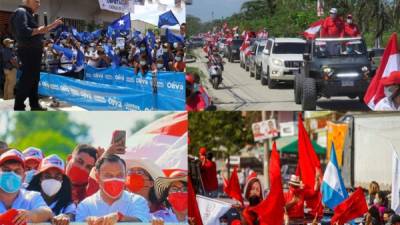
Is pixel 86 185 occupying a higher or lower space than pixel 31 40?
lower

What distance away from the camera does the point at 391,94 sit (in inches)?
294

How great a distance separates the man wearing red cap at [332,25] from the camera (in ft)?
23.8

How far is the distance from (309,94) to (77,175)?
2537 mm

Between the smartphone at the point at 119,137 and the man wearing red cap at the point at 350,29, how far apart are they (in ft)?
8.62

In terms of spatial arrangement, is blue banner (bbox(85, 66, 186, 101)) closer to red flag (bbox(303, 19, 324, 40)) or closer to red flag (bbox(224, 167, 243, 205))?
red flag (bbox(224, 167, 243, 205))

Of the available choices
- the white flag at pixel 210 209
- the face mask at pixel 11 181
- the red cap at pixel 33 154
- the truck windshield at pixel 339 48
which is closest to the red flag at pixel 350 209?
the white flag at pixel 210 209

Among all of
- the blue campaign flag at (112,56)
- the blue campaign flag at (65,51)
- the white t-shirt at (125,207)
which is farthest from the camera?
the blue campaign flag at (112,56)

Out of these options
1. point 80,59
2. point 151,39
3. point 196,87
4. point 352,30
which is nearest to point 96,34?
point 151,39

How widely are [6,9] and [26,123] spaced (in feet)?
32.3

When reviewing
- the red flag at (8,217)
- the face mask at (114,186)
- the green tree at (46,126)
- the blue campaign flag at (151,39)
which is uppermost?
the blue campaign flag at (151,39)

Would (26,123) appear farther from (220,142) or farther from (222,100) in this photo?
(220,142)

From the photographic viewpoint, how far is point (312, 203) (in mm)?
7934

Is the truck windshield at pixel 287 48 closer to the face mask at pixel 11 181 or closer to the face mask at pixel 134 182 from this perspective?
the face mask at pixel 134 182

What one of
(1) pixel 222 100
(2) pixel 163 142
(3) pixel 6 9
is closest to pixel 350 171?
(1) pixel 222 100
